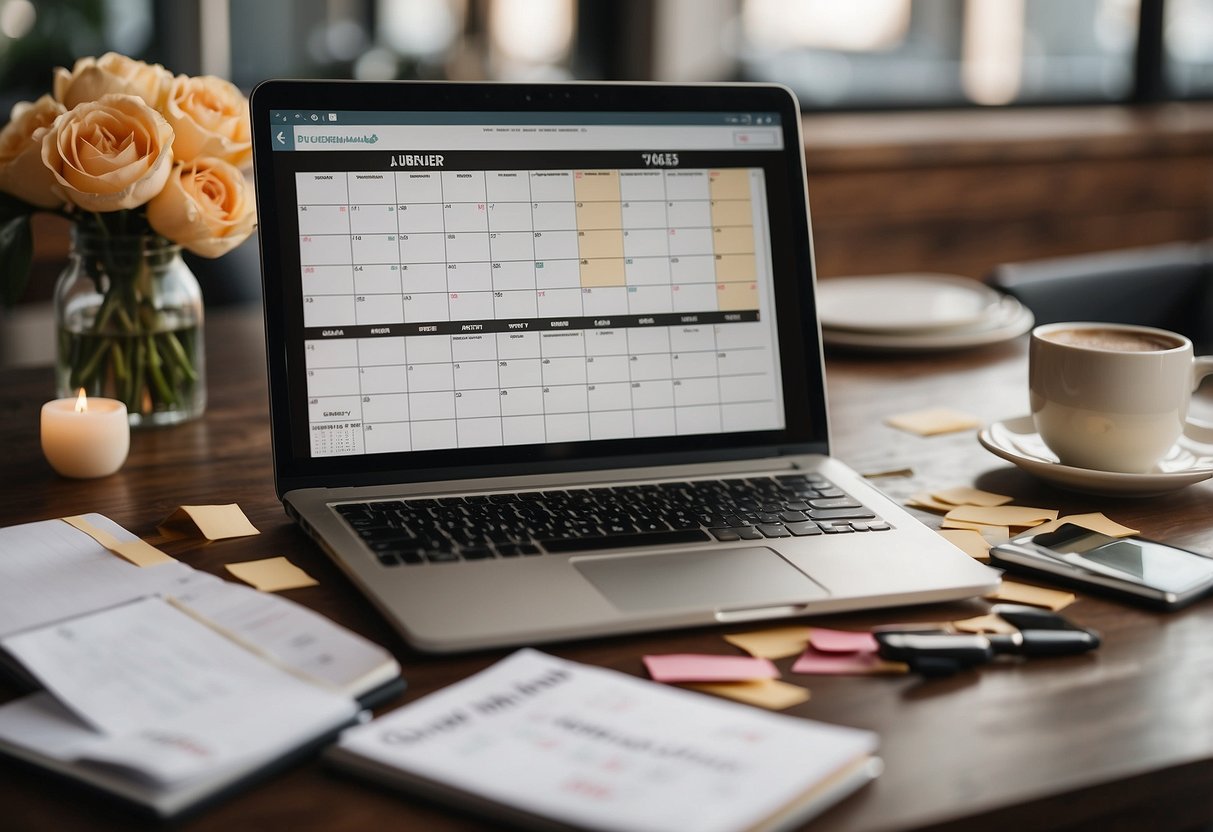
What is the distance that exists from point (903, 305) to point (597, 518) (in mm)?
821

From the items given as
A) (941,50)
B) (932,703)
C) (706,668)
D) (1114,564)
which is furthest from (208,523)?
(941,50)

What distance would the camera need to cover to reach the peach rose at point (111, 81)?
1.05 metres

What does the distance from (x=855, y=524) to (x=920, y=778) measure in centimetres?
31

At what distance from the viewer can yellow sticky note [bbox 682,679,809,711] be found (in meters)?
0.66

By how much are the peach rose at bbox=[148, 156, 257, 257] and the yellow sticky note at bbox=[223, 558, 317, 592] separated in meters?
0.34

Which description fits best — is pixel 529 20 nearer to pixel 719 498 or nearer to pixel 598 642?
pixel 719 498

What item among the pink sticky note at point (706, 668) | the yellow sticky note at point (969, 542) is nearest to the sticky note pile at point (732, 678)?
the pink sticky note at point (706, 668)

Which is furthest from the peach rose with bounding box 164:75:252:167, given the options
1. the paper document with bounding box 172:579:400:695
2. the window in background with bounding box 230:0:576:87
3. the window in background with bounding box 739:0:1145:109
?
the window in background with bounding box 739:0:1145:109

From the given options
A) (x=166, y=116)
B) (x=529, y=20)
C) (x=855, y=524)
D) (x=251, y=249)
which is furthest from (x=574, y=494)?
(x=529, y=20)

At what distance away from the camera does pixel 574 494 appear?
0.93 metres

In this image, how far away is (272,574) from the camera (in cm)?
81

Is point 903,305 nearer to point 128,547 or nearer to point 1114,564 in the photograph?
point 1114,564

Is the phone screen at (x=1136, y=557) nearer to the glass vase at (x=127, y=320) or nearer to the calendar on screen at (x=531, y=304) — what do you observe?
the calendar on screen at (x=531, y=304)

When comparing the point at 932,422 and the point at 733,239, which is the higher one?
the point at 733,239
